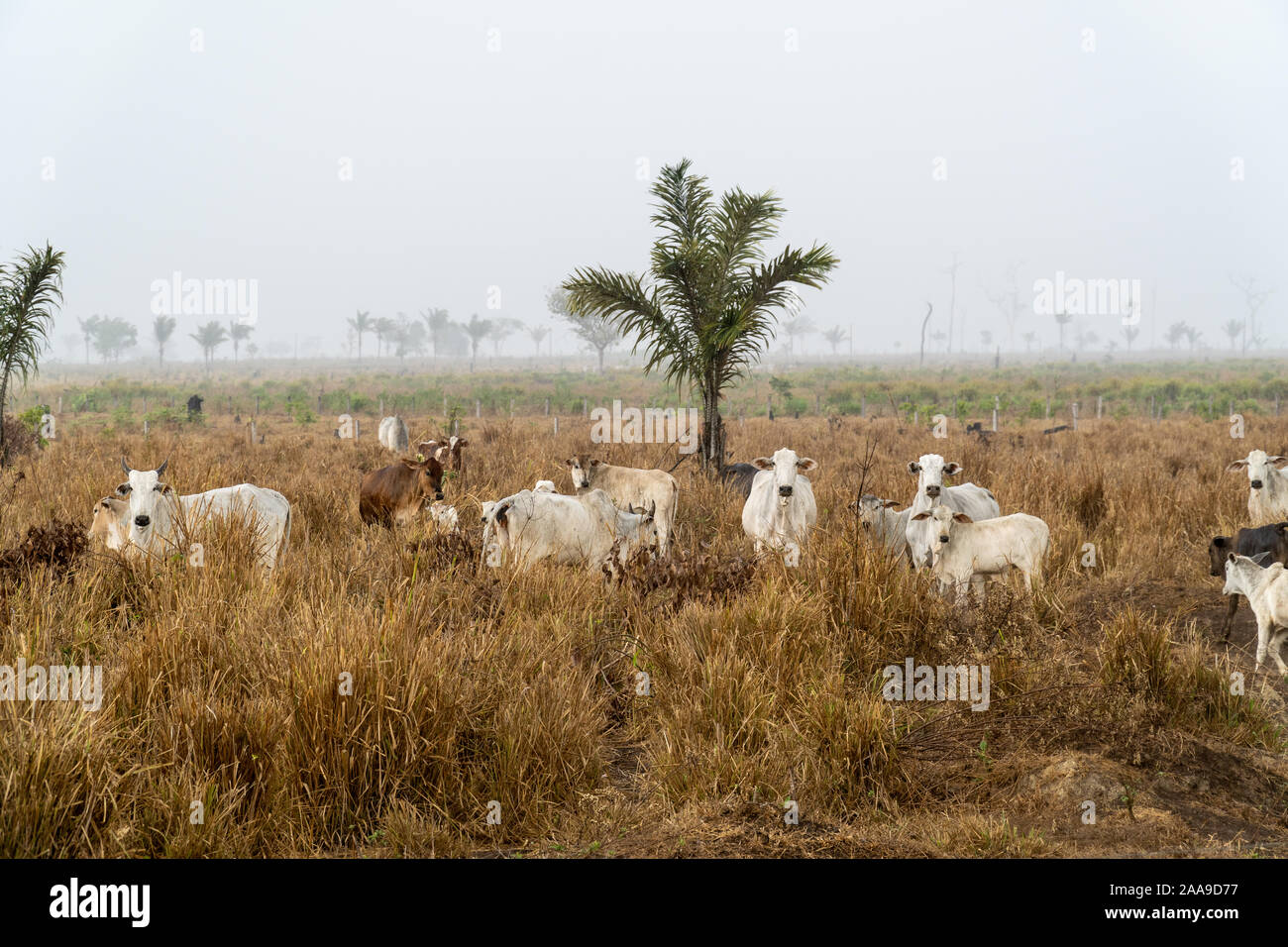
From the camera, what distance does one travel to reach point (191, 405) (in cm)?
3459

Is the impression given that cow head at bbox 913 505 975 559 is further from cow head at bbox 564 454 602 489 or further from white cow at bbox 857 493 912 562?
cow head at bbox 564 454 602 489

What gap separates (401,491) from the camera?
10359 mm

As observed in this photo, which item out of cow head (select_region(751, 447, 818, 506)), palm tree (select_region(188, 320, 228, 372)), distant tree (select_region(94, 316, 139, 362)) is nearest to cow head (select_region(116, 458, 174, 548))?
cow head (select_region(751, 447, 818, 506))

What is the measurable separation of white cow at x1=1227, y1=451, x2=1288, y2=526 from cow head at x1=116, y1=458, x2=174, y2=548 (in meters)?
10.9

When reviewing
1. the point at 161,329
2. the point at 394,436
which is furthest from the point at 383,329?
the point at 394,436

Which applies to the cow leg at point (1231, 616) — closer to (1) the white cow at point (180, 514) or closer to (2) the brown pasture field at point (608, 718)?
(2) the brown pasture field at point (608, 718)

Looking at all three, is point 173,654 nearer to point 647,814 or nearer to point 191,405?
point 647,814

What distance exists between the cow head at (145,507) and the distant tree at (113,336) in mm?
169781

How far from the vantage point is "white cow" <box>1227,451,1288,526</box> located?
1012 centimetres

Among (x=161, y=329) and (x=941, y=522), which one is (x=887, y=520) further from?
(x=161, y=329)

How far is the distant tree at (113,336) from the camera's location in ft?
511

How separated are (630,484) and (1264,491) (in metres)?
7.12

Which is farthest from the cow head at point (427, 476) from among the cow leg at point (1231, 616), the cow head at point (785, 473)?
the cow leg at point (1231, 616)
